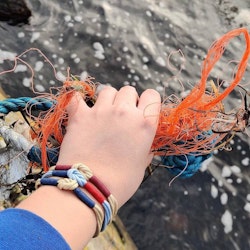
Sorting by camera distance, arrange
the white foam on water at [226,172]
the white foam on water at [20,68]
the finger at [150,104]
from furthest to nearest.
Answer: the white foam on water at [20,68] < the white foam on water at [226,172] < the finger at [150,104]

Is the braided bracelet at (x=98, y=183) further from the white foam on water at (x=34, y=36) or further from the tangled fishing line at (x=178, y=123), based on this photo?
the white foam on water at (x=34, y=36)

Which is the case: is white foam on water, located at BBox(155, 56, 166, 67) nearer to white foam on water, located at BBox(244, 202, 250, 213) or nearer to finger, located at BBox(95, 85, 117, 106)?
white foam on water, located at BBox(244, 202, 250, 213)

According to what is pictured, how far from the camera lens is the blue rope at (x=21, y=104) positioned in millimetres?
1769

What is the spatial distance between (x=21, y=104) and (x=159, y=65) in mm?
2382

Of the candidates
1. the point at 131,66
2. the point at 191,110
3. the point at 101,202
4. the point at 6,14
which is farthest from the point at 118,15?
the point at 101,202

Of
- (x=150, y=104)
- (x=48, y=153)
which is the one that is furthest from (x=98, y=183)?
(x=48, y=153)

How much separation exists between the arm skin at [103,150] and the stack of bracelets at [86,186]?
19 millimetres

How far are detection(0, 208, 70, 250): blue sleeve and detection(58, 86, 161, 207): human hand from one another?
0.87 feet

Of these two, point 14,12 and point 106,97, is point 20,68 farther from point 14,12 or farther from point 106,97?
point 106,97

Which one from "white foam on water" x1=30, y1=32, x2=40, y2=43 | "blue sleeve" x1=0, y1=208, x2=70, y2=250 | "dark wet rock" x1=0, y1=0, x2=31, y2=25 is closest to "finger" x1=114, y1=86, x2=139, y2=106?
"blue sleeve" x1=0, y1=208, x2=70, y2=250

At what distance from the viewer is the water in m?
3.15

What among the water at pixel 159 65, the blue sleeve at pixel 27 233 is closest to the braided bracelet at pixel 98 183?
the blue sleeve at pixel 27 233

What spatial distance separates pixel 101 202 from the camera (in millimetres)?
1282

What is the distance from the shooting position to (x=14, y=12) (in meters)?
4.27
